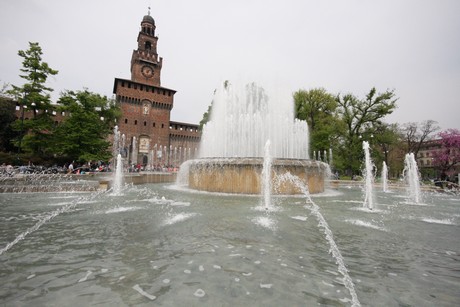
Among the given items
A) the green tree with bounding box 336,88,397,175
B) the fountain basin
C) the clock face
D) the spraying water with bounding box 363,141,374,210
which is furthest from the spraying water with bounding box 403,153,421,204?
the clock face

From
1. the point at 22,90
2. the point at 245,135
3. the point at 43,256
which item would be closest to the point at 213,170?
the point at 245,135

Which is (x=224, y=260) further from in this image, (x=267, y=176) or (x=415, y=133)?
(x=415, y=133)

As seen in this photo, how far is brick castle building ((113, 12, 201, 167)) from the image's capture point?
42.9m

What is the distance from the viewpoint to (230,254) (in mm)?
3004

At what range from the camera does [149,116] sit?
1781 inches

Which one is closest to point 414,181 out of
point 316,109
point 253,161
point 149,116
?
point 253,161

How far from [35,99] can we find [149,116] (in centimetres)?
2271

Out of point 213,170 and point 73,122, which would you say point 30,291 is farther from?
point 73,122

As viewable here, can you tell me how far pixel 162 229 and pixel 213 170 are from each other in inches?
226

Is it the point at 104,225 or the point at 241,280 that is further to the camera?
the point at 104,225

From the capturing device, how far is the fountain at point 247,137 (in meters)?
9.88

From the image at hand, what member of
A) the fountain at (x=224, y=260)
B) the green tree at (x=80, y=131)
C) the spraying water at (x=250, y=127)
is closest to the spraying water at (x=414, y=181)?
the fountain at (x=224, y=260)

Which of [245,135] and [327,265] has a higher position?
[245,135]

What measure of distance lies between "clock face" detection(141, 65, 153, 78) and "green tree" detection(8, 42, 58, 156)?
2358cm
